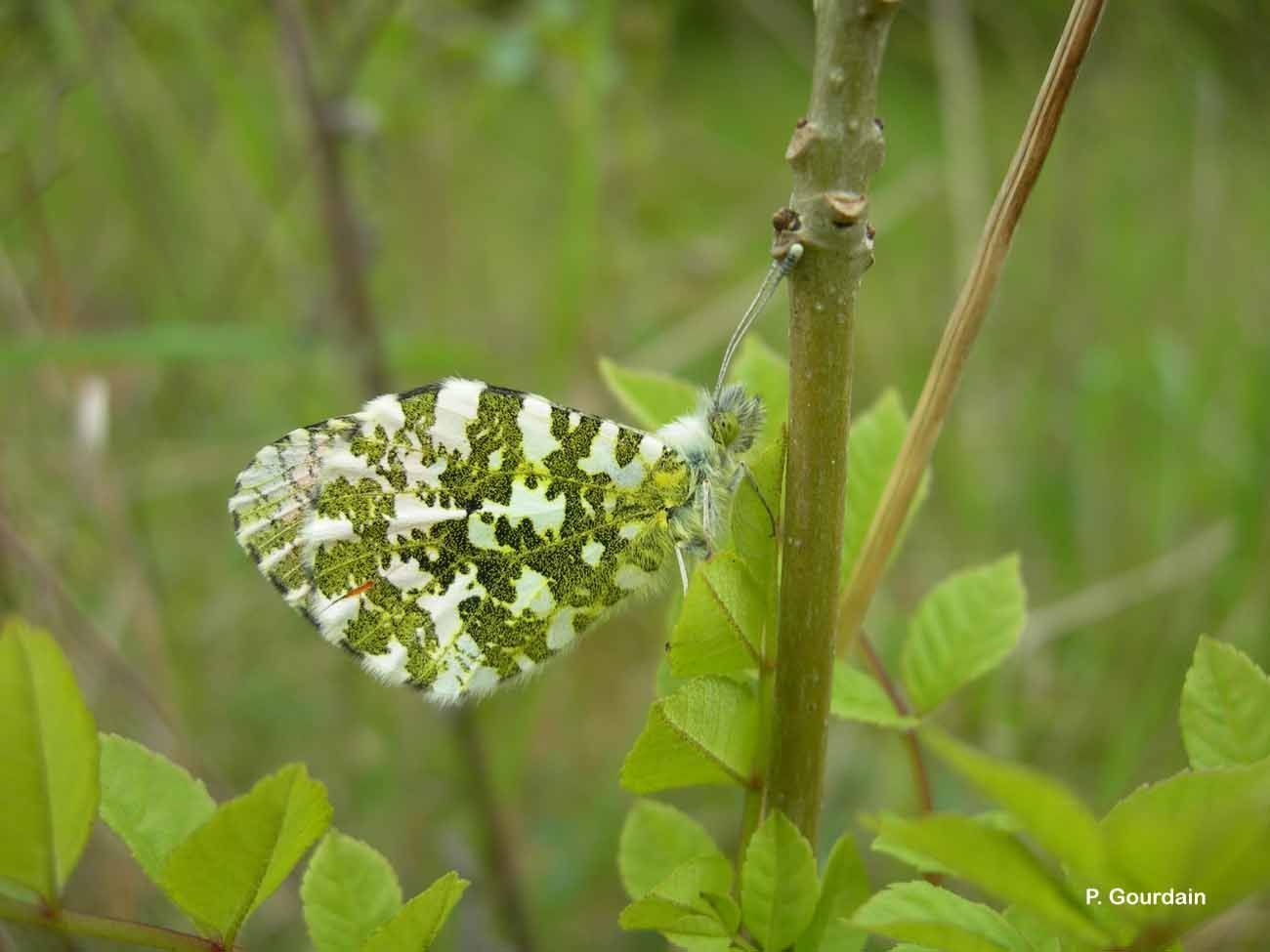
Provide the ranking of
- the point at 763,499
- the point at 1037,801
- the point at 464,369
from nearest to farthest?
the point at 1037,801 → the point at 763,499 → the point at 464,369

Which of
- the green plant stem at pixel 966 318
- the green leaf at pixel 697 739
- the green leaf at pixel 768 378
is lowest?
the green leaf at pixel 697 739

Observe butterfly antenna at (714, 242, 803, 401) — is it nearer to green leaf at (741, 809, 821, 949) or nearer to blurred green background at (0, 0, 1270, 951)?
green leaf at (741, 809, 821, 949)

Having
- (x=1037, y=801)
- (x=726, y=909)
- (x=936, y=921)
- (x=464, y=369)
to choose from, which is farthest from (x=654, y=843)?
(x=464, y=369)

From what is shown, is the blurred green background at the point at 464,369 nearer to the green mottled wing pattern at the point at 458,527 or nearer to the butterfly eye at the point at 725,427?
the green mottled wing pattern at the point at 458,527

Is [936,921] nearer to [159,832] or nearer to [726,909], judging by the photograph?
[726,909]

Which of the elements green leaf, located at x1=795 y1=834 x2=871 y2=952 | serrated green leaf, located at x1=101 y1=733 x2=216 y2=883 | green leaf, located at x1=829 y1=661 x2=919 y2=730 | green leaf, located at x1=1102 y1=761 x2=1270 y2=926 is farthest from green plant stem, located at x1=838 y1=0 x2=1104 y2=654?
serrated green leaf, located at x1=101 y1=733 x2=216 y2=883

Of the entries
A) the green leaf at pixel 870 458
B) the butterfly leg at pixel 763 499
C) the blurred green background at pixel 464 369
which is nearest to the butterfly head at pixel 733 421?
the green leaf at pixel 870 458
